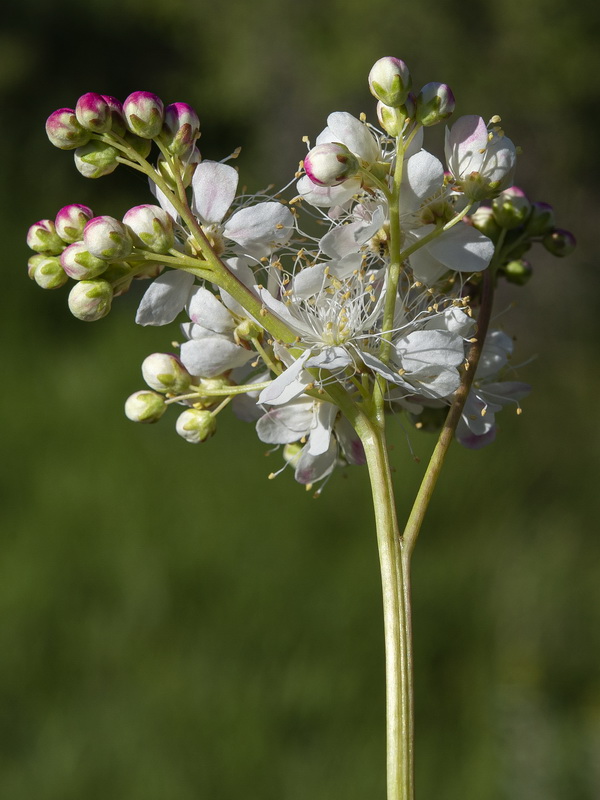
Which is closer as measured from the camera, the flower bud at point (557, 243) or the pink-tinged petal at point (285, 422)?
the pink-tinged petal at point (285, 422)

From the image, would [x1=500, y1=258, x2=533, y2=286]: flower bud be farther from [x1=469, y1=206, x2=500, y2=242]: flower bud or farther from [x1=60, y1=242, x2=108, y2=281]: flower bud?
[x1=60, y1=242, x2=108, y2=281]: flower bud

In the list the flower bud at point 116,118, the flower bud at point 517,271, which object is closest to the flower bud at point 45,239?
the flower bud at point 116,118

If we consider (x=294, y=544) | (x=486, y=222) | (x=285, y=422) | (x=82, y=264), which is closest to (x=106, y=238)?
(x=82, y=264)

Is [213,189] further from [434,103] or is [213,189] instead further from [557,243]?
[557,243]

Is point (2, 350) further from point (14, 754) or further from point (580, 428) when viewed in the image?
point (580, 428)

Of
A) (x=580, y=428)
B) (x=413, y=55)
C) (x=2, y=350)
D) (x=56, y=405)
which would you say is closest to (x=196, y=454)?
(x=56, y=405)

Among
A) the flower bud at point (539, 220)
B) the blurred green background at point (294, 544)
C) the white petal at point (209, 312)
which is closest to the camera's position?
the white petal at point (209, 312)

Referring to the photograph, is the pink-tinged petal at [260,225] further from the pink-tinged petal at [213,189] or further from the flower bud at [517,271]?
the flower bud at [517,271]
